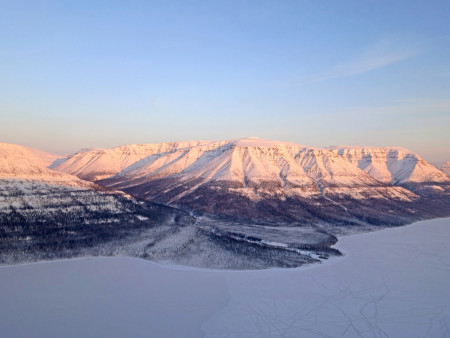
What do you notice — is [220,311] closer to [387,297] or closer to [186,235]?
[387,297]

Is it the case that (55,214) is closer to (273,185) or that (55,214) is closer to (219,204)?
(219,204)

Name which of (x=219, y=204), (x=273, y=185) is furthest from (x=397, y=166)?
(x=219, y=204)

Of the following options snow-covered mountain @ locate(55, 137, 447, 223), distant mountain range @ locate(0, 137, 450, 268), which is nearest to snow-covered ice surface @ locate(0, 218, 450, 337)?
distant mountain range @ locate(0, 137, 450, 268)

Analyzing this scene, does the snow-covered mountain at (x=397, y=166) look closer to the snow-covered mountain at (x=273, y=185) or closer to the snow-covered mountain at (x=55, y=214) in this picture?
the snow-covered mountain at (x=273, y=185)

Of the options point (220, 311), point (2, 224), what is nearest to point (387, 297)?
point (220, 311)

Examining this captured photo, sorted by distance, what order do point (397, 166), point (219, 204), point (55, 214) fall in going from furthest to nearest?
point (397, 166), point (219, 204), point (55, 214)

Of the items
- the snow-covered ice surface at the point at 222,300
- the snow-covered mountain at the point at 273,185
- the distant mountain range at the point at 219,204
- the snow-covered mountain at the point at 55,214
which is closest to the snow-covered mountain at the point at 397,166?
the distant mountain range at the point at 219,204

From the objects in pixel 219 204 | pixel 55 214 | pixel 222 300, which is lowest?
pixel 219 204
